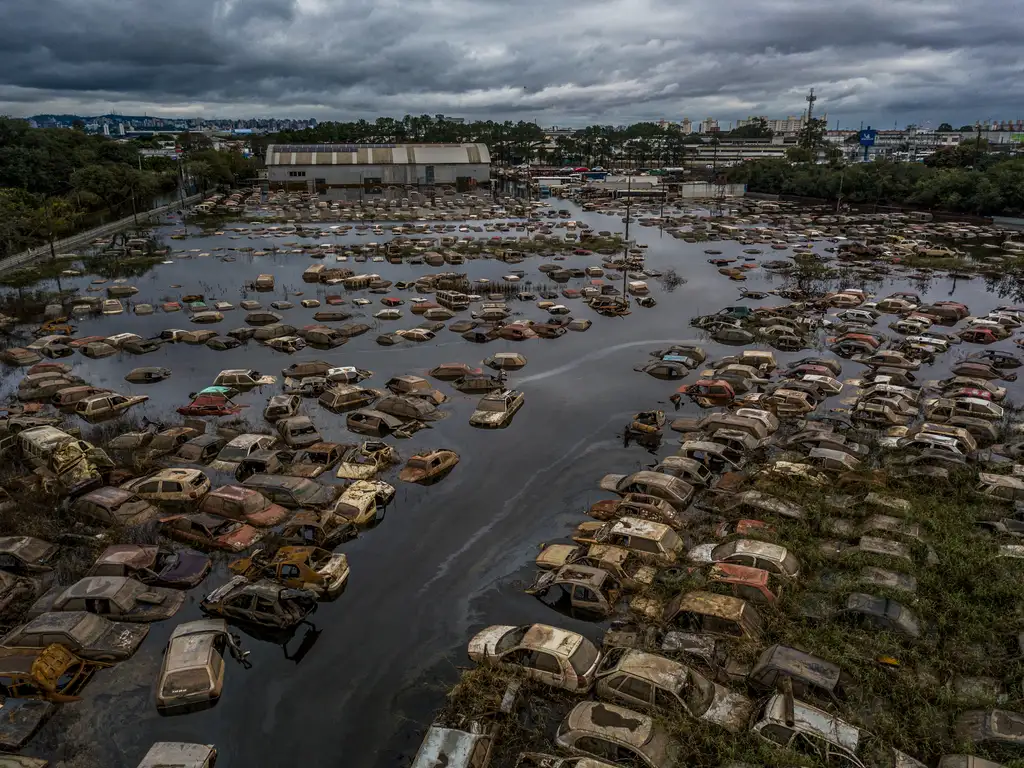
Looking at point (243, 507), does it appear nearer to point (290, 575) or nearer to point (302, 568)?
point (290, 575)

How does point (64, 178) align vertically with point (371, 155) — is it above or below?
below

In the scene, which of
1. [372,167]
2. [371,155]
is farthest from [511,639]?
[371,155]

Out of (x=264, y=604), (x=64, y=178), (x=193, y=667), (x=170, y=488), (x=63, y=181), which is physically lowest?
(x=193, y=667)

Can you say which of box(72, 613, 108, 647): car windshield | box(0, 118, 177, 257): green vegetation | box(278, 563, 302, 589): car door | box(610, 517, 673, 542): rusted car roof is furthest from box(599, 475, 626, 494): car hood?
box(0, 118, 177, 257): green vegetation

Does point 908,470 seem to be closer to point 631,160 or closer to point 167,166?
point 167,166

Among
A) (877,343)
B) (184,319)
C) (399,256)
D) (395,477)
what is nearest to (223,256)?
(399,256)

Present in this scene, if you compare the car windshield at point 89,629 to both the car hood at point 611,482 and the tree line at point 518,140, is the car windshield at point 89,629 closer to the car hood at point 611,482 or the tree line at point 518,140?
the car hood at point 611,482
